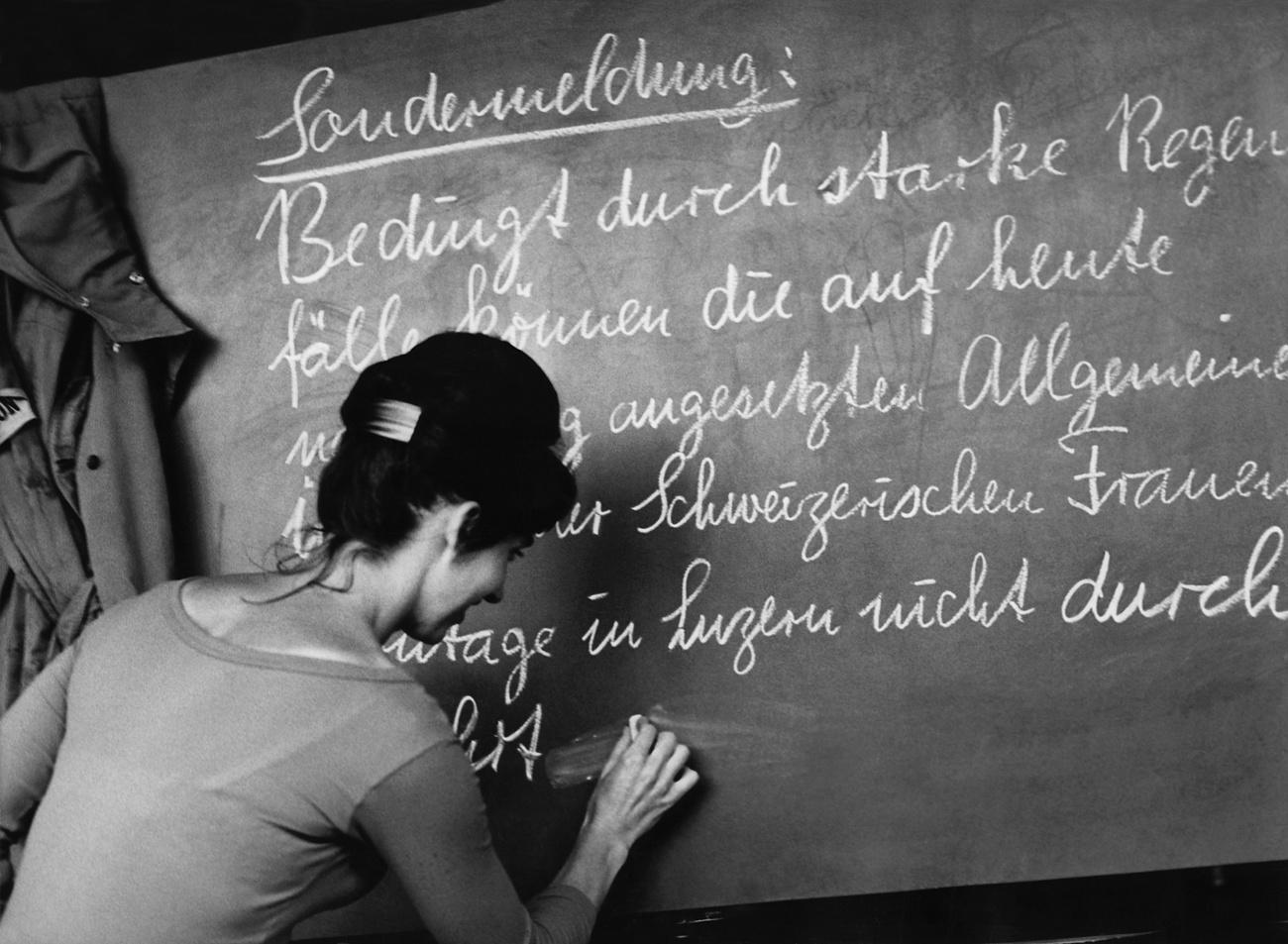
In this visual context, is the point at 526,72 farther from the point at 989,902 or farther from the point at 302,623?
the point at 989,902

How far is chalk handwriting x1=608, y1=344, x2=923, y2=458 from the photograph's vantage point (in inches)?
58.1

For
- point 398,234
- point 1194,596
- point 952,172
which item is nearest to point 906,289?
point 952,172

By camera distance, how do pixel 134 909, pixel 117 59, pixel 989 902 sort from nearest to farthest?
pixel 134 909 → pixel 989 902 → pixel 117 59

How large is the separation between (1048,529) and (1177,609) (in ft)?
0.57

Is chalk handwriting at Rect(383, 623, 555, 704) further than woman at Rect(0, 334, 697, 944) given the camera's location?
Yes

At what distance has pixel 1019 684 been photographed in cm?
144

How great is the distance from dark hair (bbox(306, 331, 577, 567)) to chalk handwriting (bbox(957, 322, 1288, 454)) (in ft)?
1.99

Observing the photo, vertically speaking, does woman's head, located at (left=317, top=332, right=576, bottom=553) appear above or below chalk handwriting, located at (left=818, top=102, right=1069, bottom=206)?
below

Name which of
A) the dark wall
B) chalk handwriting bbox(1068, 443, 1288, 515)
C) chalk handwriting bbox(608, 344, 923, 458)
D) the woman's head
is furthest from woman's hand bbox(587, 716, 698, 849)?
the dark wall

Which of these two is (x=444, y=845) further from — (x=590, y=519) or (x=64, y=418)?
(x=64, y=418)

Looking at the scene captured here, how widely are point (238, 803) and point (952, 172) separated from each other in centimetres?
107

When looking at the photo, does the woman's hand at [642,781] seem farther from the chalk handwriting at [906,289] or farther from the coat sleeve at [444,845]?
the chalk handwriting at [906,289]

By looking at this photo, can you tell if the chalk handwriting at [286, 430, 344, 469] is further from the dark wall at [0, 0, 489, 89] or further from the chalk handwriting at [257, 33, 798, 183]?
the dark wall at [0, 0, 489, 89]

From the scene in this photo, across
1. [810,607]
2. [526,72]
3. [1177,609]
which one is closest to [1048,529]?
[1177,609]
